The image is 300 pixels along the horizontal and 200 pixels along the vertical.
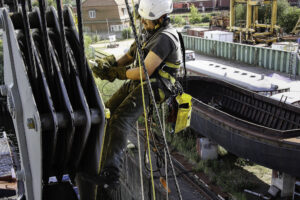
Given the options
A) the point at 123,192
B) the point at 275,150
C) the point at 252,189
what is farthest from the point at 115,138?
the point at 252,189

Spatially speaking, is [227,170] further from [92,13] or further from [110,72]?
[92,13]

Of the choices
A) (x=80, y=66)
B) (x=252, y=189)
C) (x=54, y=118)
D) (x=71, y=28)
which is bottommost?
(x=252, y=189)

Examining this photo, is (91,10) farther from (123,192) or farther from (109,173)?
(109,173)


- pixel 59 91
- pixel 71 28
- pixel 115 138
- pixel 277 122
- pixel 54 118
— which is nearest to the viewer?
pixel 54 118

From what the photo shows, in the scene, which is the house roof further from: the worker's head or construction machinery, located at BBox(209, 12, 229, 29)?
the worker's head

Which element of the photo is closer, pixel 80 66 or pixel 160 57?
pixel 80 66

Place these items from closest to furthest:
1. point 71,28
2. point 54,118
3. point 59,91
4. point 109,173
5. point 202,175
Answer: point 54,118
point 59,91
point 71,28
point 109,173
point 202,175

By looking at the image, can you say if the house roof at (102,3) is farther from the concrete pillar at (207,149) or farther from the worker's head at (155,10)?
the worker's head at (155,10)

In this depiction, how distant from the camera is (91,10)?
155ft

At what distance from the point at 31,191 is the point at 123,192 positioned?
19.6 ft

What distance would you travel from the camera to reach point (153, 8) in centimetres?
399

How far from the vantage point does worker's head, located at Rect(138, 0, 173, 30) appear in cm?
397

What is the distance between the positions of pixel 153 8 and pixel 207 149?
30.2ft

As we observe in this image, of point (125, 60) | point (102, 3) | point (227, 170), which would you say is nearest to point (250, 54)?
point (227, 170)
